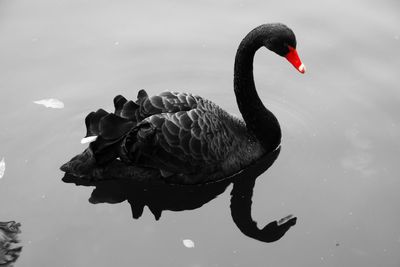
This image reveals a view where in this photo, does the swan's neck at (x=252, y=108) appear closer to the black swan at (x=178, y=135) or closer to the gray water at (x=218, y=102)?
the black swan at (x=178, y=135)

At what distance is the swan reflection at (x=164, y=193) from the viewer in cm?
564

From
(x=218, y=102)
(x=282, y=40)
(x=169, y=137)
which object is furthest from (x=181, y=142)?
(x=218, y=102)

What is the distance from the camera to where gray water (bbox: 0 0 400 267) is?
530cm

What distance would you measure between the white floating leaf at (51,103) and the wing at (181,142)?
60.2 inches

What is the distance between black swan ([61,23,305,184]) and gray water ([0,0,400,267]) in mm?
315

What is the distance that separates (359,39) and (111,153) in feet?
11.4

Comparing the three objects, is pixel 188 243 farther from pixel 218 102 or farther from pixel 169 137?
pixel 218 102

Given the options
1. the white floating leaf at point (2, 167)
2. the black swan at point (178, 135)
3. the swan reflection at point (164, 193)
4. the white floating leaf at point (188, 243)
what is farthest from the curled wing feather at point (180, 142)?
the white floating leaf at point (2, 167)

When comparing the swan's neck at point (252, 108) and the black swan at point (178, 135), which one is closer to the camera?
the black swan at point (178, 135)

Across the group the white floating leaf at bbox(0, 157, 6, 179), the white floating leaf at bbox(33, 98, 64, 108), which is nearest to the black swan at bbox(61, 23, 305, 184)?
the white floating leaf at bbox(0, 157, 6, 179)

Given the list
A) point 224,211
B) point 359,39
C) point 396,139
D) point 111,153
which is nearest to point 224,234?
point 224,211

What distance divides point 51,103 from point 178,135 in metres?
1.86

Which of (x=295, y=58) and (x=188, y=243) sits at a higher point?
(x=295, y=58)

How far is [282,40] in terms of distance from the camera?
5.61m
